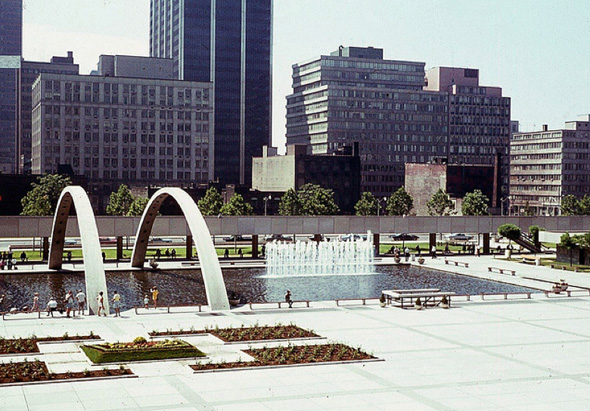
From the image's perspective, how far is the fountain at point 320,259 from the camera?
83.6m

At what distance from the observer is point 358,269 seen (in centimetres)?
8531

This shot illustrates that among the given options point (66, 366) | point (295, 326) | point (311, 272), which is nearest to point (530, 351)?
point (295, 326)

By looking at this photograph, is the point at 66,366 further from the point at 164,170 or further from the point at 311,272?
the point at 164,170

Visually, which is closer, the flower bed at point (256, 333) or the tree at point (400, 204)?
the flower bed at point (256, 333)

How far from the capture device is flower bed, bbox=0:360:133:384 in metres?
33.0

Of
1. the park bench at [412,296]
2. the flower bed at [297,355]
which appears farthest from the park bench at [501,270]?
the flower bed at [297,355]

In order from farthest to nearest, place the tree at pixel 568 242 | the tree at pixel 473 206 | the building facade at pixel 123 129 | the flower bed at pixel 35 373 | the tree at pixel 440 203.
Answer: the building facade at pixel 123 129, the tree at pixel 440 203, the tree at pixel 473 206, the tree at pixel 568 242, the flower bed at pixel 35 373

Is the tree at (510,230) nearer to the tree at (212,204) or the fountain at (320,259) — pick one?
the fountain at (320,259)

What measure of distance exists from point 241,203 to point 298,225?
83.6 ft

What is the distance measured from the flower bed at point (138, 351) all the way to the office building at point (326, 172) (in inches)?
4571

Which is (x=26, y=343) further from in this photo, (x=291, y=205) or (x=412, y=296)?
(x=291, y=205)

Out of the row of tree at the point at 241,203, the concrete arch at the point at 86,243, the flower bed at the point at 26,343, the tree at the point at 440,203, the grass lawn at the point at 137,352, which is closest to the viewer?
the grass lawn at the point at 137,352

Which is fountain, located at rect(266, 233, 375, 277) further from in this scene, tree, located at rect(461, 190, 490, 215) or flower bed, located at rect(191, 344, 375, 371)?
flower bed, located at rect(191, 344, 375, 371)

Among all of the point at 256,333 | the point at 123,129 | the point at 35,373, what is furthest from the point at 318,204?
the point at 35,373
